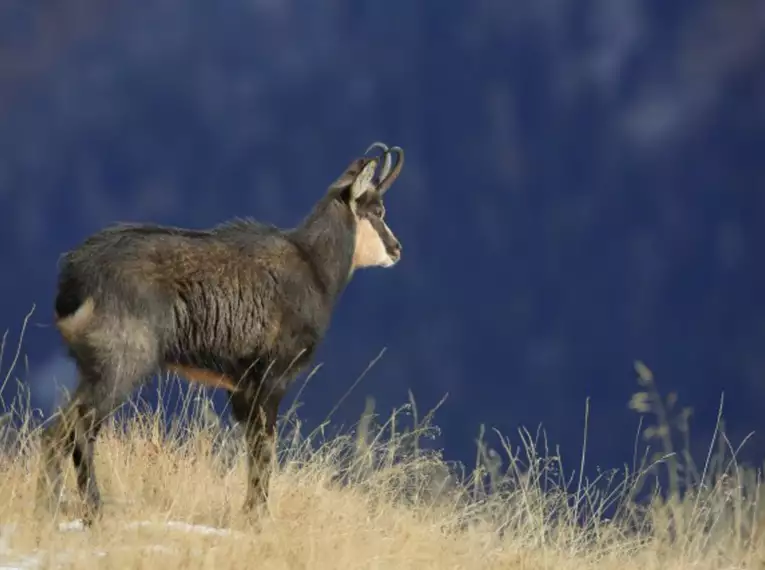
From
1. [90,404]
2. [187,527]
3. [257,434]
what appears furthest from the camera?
[257,434]

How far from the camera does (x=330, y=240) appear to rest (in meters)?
8.92

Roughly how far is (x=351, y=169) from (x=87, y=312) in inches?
96.8

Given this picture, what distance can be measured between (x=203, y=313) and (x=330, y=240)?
138 centimetres

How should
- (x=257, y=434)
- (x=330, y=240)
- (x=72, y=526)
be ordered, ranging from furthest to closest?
(x=330, y=240) < (x=257, y=434) < (x=72, y=526)

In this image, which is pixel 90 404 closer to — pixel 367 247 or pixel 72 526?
pixel 72 526

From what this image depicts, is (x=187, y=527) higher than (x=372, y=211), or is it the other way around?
(x=372, y=211)

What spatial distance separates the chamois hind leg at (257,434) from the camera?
8039mm

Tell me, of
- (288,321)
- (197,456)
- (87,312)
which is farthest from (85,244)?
(197,456)

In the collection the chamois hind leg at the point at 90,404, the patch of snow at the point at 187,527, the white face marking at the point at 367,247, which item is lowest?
the patch of snow at the point at 187,527

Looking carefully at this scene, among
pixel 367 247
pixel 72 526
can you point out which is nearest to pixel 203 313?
pixel 72 526

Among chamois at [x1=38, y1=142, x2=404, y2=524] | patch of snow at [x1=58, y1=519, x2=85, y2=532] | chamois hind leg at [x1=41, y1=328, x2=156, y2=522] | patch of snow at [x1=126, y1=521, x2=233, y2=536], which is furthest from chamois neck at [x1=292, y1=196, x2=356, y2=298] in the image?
patch of snow at [x1=58, y1=519, x2=85, y2=532]

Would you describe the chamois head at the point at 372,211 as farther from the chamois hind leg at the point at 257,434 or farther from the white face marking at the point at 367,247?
the chamois hind leg at the point at 257,434

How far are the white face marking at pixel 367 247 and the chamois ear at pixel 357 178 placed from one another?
242mm

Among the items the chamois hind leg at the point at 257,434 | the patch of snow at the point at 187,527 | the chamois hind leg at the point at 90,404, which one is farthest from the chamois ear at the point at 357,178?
the patch of snow at the point at 187,527
